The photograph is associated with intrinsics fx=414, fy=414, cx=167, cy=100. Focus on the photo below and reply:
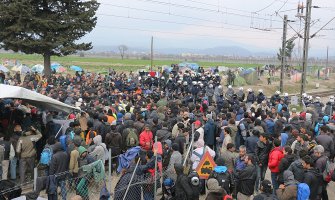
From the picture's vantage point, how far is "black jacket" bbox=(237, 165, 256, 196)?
8.95 meters

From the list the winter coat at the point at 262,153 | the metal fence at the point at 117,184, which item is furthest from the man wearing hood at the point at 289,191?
the metal fence at the point at 117,184

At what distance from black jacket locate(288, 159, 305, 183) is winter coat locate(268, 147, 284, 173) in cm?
73

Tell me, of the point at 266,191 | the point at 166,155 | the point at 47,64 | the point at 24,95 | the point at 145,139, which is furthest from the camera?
the point at 47,64

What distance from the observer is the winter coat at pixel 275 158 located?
9805mm

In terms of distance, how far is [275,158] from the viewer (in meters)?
9.84

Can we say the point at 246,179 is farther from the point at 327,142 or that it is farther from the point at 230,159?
the point at 327,142

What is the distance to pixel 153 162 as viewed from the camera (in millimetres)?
9484

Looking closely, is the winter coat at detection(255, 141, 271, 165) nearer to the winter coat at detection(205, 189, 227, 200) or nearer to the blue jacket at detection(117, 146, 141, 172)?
the blue jacket at detection(117, 146, 141, 172)

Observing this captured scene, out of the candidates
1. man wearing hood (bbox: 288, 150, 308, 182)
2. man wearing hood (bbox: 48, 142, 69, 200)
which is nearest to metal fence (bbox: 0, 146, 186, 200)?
man wearing hood (bbox: 48, 142, 69, 200)

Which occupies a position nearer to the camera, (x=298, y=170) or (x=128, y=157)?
(x=298, y=170)

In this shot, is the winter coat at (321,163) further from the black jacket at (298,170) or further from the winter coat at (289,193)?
the winter coat at (289,193)

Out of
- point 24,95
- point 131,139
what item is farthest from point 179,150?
point 24,95

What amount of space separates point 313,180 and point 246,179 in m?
1.42

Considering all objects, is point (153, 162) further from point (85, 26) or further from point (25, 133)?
point (85, 26)
